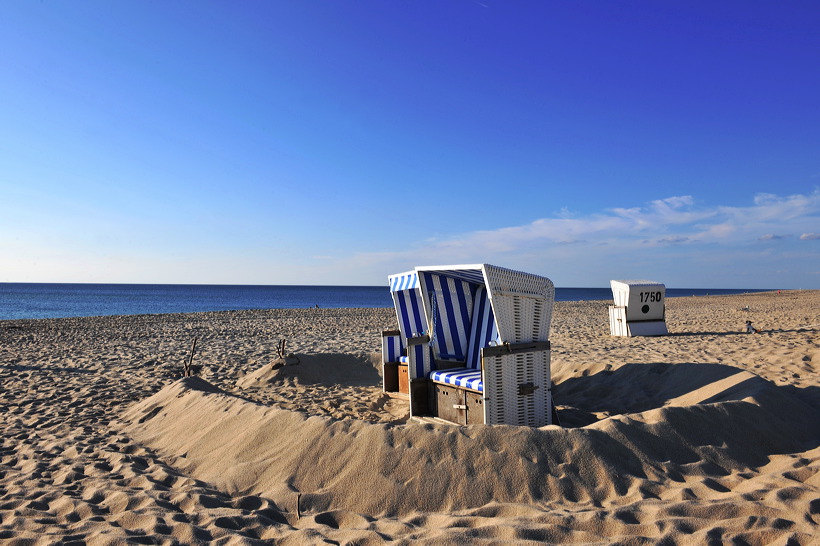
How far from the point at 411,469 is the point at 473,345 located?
3.45 metres

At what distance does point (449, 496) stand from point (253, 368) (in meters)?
7.11

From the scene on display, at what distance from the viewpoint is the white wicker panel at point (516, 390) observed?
5.49 m

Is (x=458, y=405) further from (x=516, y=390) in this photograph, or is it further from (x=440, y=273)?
(x=440, y=273)

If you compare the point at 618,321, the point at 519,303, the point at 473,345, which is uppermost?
the point at 519,303

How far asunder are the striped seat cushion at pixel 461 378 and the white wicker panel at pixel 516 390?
0.61 ft

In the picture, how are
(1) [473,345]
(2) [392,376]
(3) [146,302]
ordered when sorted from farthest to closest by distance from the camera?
(3) [146,302], (2) [392,376], (1) [473,345]

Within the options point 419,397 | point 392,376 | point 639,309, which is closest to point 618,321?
point 639,309

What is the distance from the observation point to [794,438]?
5008 mm

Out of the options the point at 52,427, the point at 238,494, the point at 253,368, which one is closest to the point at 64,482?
the point at 238,494

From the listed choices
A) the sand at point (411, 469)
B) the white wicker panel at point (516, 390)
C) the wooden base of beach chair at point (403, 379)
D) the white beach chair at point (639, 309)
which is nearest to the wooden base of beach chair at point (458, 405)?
the white wicker panel at point (516, 390)

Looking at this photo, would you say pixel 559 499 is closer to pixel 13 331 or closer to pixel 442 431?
pixel 442 431

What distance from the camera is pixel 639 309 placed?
13758 mm

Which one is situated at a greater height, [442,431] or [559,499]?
[442,431]

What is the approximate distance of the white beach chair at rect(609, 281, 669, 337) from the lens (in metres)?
13.6
